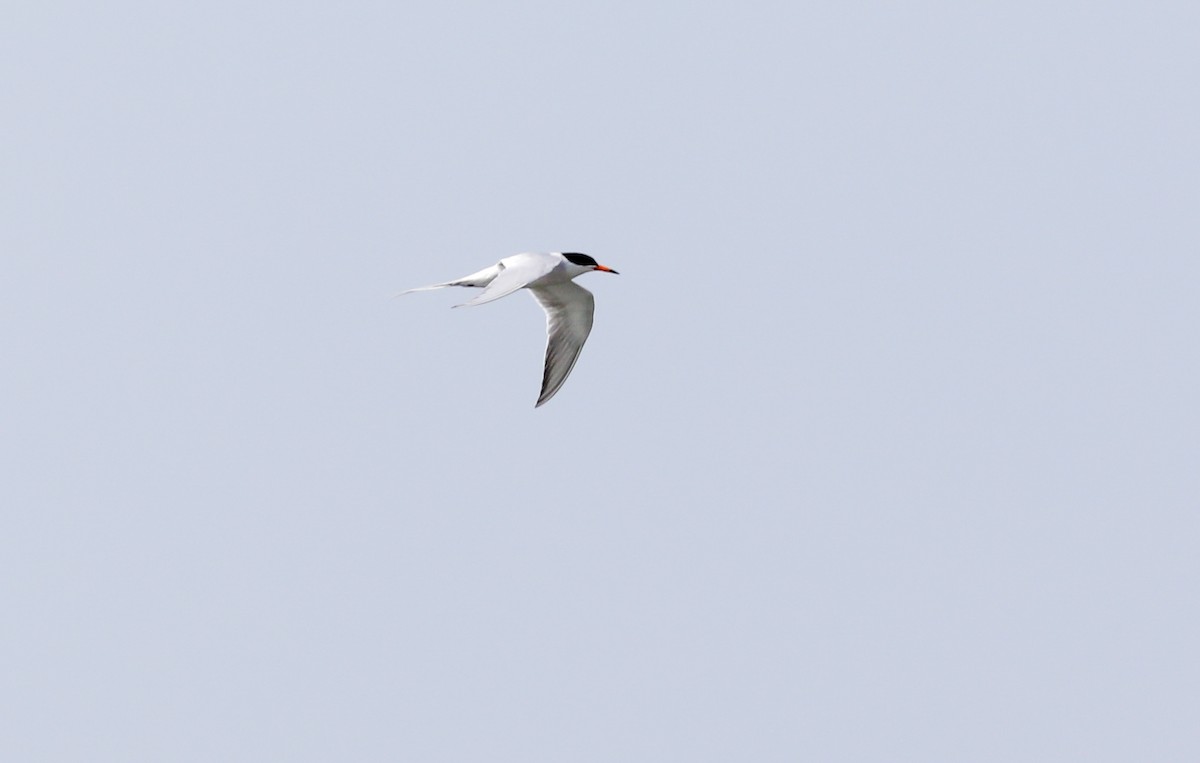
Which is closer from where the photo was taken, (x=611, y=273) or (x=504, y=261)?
(x=504, y=261)

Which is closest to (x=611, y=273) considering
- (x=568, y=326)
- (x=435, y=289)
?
(x=568, y=326)

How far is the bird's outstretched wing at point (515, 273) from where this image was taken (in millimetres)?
13781

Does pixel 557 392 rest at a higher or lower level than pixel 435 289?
lower

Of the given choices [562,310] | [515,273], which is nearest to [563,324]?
[562,310]

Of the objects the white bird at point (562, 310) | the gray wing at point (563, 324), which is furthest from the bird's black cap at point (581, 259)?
the gray wing at point (563, 324)

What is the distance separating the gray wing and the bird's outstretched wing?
1.49m

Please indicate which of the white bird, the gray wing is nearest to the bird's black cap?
the white bird

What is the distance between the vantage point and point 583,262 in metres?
17.2

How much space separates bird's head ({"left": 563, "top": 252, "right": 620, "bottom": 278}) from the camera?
17125 mm

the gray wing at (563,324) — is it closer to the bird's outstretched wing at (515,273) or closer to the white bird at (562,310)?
the white bird at (562,310)

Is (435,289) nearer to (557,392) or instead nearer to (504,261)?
(504,261)

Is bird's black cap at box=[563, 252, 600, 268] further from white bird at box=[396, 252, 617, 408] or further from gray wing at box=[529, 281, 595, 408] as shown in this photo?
gray wing at box=[529, 281, 595, 408]

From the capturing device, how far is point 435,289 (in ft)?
54.0

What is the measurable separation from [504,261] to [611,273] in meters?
1.56
